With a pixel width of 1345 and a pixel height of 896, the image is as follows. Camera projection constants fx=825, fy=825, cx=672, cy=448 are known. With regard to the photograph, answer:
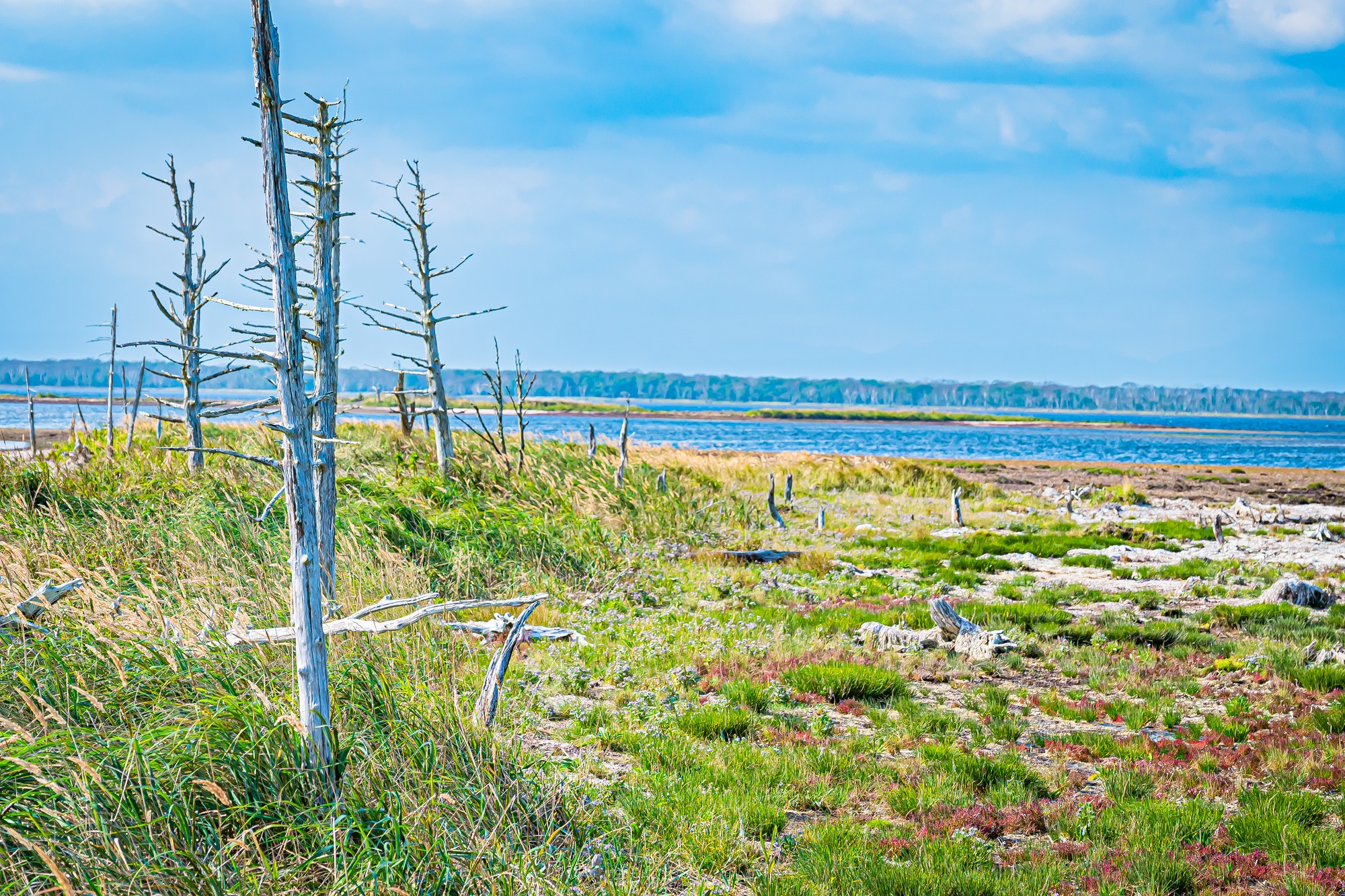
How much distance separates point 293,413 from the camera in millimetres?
3605

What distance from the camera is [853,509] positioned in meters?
22.0

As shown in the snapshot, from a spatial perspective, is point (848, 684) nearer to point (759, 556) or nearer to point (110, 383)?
point (759, 556)

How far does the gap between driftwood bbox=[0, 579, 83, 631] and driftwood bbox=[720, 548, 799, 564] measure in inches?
399

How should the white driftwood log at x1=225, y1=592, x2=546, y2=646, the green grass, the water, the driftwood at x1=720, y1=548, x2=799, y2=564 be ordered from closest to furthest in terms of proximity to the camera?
the white driftwood log at x1=225, y1=592, x2=546, y2=646, the green grass, the driftwood at x1=720, y1=548, x2=799, y2=564, the water

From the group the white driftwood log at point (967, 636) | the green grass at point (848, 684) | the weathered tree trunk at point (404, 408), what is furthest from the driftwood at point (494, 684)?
the weathered tree trunk at point (404, 408)

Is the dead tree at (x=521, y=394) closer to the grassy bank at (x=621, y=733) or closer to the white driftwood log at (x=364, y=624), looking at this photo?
the grassy bank at (x=621, y=733)

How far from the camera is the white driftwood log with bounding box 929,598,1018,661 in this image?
9.02m

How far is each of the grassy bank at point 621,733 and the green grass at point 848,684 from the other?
38 mm

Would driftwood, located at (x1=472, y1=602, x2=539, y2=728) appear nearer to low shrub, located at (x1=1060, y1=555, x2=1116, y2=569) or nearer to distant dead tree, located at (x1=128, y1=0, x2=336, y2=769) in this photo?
distant dead tree, located at (x1=128, y1=0, x2=336, y2=769)

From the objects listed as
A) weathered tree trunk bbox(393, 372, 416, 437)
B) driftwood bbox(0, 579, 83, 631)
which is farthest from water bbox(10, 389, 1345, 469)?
driftwood bbox(0, 579, 83, 631)

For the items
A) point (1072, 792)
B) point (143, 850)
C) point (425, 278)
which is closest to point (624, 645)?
point (1072, 792)

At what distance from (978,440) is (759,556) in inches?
3015

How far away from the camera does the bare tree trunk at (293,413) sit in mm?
3445

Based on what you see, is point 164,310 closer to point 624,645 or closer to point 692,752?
point 624,645
